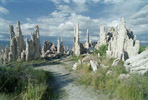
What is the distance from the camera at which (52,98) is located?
4.56 metres

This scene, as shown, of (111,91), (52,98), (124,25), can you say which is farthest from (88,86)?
(124,25)

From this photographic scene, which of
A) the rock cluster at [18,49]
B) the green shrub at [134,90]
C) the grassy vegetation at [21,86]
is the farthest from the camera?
the rock cluster at [18,49]

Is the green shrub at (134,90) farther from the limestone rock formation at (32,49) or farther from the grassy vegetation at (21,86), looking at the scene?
the limestone rock formation at (32,49)

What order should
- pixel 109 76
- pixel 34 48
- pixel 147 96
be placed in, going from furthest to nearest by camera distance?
pixel 34 48
pixel 109 76
pixel 147 96

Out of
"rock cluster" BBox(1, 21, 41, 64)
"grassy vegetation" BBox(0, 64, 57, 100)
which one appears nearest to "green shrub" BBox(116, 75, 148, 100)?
"grassy vegetation" BBox(0, 64, 57, 100)

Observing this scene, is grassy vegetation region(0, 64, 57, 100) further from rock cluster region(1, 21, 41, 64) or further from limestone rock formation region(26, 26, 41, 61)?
limestone rock formation region(26, 26, 41, 61)

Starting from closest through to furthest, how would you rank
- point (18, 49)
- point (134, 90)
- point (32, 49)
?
point (134, 90)
point (18, 49)
point (32, 49)

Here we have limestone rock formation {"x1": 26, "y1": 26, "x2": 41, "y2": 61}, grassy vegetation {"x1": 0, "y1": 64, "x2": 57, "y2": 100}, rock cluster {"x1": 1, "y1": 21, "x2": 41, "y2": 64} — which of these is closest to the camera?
grassy vegetation {"x1": 0, "y1": 64, "x2": 57, "y2": 100}

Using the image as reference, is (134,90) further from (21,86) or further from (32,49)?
(32,49)

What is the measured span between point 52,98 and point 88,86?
2549 mm

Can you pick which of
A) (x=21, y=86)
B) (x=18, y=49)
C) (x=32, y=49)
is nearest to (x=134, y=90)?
(x=21, y=86)

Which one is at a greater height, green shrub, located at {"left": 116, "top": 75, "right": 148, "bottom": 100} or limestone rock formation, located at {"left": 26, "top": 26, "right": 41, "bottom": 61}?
limestone rock formation, located at {"left": 26, "top": 26, "right": 41, "bottom": 61}

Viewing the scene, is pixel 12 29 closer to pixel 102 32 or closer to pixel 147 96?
pixel 102 32

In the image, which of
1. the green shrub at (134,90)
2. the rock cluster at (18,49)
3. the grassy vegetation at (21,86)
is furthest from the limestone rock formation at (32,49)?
the green shrub at (134,90)
